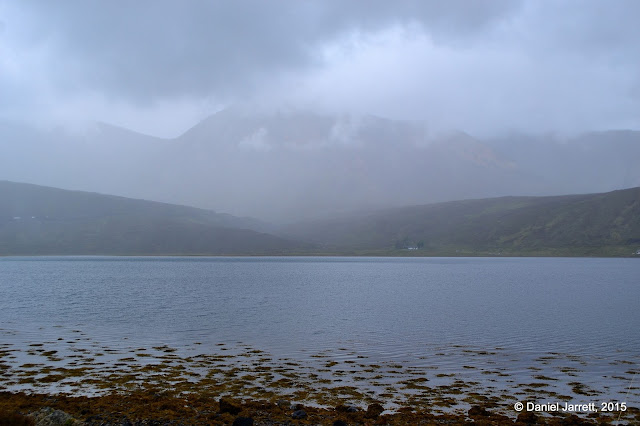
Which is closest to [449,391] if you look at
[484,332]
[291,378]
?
[291,378]

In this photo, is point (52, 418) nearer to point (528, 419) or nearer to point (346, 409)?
point (346, 409)

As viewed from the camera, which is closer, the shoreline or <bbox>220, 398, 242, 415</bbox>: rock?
the shoreline

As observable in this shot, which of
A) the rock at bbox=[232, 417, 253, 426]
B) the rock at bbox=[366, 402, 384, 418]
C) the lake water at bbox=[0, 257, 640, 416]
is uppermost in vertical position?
the rock at bbox=[232, 417, 253, 426]

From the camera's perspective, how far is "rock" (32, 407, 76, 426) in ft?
69.7

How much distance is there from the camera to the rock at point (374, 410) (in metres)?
23.3

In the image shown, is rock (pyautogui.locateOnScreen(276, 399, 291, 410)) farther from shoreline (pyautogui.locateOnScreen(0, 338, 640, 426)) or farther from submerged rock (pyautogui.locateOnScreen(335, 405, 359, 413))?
submerged rock (pyautogui.locateOnScreen(335, 405, 359, 413))

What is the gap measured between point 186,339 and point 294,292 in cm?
4529

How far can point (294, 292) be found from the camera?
88.0 m

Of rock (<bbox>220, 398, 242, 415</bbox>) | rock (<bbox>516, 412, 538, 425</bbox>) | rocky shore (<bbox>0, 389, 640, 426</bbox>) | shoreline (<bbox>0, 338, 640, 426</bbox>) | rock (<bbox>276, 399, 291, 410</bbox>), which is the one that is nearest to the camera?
rocky shore (<bbox>0, 389, 640, 426</bbox>)

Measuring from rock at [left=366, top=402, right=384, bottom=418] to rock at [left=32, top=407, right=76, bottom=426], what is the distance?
40.9 ft

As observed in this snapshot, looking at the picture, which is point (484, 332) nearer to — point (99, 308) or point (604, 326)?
point (604, 326)

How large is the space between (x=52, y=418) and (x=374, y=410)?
538 inches

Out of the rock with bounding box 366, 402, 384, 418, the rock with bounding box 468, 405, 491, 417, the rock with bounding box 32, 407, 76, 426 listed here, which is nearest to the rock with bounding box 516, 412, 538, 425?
the rock with bounding box 468, 405, 491, 417

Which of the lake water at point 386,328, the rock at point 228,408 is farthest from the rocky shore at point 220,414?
the lake water at point 386,328
